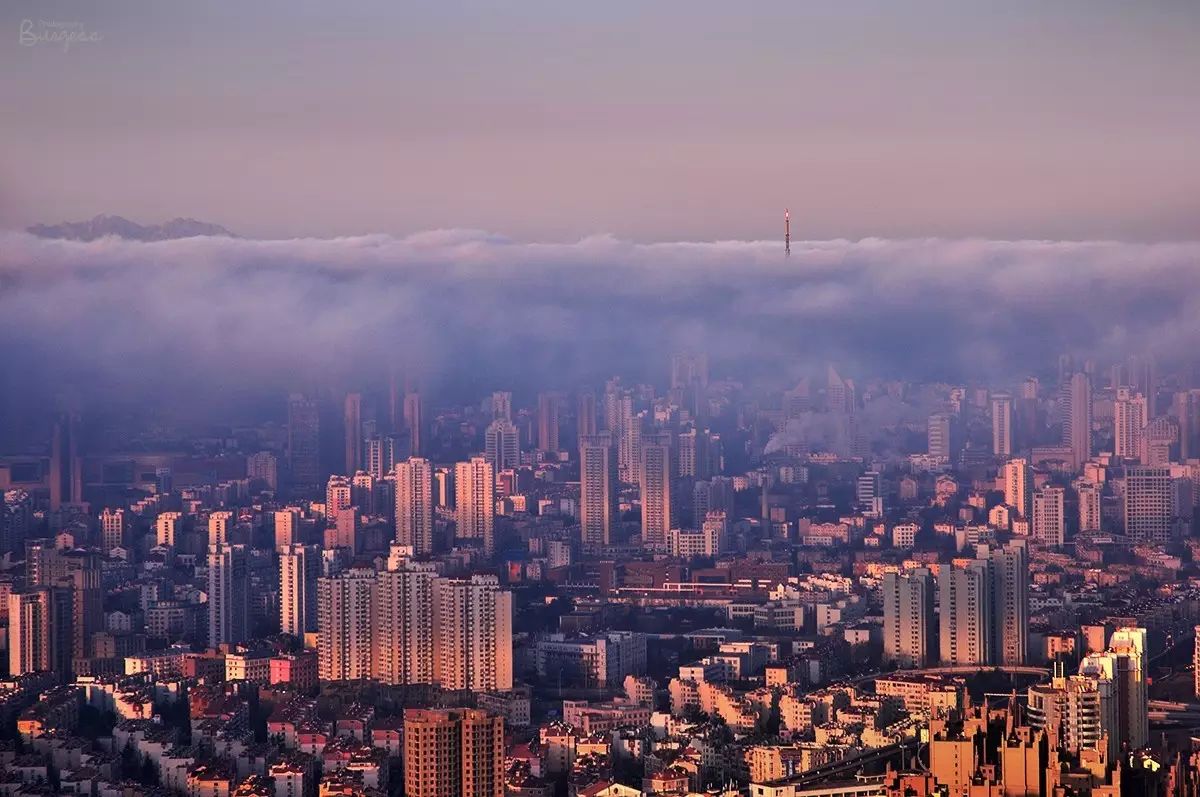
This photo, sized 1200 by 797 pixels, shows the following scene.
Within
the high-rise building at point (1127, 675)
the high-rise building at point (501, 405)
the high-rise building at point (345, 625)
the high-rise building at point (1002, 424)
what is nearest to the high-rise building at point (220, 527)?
the high-rise building at point (345, 625)

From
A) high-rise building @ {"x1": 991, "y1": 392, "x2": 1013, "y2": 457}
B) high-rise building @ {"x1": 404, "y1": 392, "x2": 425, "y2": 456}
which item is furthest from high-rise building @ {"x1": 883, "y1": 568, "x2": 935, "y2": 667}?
high-rise building @ {"x1": 404, "y1": 392, "x2": 425, "y2": 456}

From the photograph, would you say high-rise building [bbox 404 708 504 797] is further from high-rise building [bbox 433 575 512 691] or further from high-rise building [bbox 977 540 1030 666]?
high-rise building [bbox 977 540 1030 666]

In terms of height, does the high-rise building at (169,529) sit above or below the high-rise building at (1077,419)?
below

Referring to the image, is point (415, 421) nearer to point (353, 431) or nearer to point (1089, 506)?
point (353, 431)

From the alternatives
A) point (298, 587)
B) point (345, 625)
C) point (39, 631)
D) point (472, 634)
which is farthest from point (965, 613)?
point (39, 631)

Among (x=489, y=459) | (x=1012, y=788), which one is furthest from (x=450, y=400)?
(x=1012, y=788)

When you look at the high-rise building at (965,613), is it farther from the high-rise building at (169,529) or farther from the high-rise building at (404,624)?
the high-rise building at (169,529)
